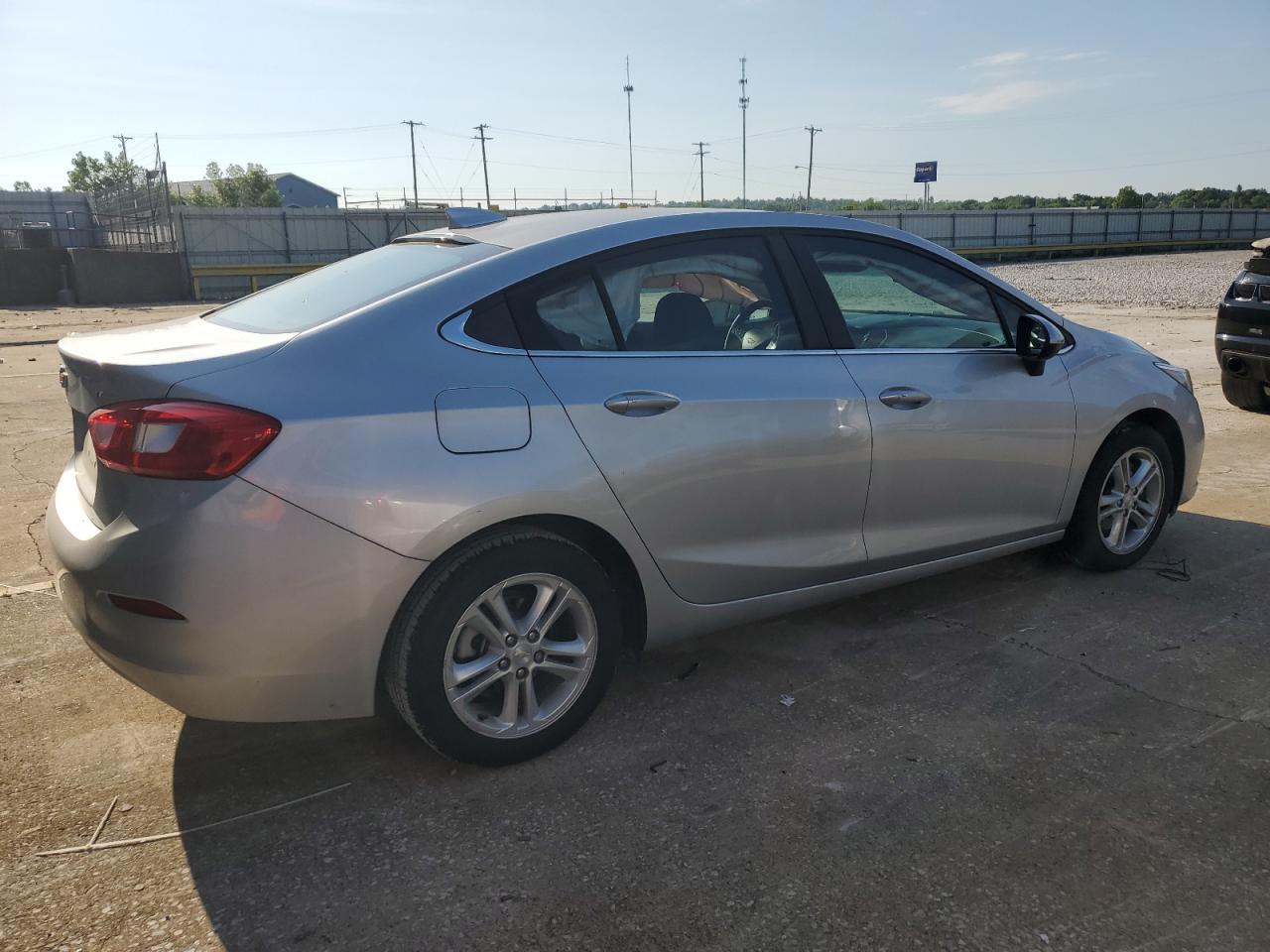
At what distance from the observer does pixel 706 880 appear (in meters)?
2.46

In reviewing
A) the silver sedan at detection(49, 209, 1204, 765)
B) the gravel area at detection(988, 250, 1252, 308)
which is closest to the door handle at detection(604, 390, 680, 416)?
the silver sedan at detection(49, 209, 1204, 765)

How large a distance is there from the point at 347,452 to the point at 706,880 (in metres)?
1.36

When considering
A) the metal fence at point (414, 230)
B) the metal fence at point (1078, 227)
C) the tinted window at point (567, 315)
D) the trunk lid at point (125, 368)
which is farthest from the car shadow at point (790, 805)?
the metal fence at point (1078, 227)

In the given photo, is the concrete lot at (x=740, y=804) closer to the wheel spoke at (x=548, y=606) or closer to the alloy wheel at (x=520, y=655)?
the alloy wheel at (x=520, y=655)

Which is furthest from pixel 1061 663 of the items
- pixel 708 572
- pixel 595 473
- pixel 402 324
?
pixel 402 324

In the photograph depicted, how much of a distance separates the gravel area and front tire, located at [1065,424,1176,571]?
1256cm

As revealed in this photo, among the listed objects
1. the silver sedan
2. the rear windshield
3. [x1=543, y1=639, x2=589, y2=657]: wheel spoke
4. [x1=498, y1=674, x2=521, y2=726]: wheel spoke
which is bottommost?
[x1=498, y1=674, x2=521, y2=726]: wheel spoke

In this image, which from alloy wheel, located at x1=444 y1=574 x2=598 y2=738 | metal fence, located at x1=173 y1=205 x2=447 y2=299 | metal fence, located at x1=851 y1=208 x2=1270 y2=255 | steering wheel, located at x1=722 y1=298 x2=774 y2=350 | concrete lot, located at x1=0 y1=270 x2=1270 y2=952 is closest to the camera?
concrete lot, located at x1=0 y1=270 x2=1270 y2=952

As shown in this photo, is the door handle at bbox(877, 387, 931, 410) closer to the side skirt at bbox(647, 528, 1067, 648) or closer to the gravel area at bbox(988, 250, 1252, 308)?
the side skirt at bbox(647, 528, 1067, 648)

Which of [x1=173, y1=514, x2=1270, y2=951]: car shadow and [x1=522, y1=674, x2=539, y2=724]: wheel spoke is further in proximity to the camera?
[x1=522, y1=674, x2=539, y2=724]: wheel spoke

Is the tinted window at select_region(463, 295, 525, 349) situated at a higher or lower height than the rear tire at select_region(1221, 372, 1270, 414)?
higher

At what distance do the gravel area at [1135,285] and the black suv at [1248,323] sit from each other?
8.41 metres

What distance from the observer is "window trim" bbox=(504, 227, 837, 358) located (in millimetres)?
2971

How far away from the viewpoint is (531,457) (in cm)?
280
